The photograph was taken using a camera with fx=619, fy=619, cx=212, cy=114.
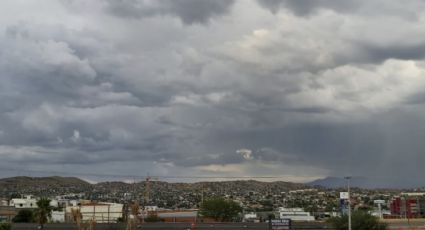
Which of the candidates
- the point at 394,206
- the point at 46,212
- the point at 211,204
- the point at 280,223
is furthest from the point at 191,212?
the point at 280,223

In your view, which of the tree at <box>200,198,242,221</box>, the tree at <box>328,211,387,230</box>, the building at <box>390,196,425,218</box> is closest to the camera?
the tree at <box>328,211,387,230</box>

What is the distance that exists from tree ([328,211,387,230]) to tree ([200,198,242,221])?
62.4 meters

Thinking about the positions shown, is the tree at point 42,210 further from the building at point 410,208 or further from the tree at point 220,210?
the building at point 410,208

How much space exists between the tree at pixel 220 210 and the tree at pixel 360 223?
62.4m

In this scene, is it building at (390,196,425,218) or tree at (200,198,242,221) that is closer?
tree at (200,198,242,221)

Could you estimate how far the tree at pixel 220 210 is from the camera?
149750 millimetres

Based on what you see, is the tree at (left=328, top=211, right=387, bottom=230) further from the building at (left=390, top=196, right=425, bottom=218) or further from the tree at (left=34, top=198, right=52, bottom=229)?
the building at (left=390, top=196, right=425, bottom=218)

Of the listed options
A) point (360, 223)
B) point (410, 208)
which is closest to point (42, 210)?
point (360, 223)

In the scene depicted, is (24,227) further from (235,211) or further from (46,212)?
(235,211)

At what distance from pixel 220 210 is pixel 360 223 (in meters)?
68.3

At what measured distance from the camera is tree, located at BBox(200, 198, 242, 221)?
149750 mm

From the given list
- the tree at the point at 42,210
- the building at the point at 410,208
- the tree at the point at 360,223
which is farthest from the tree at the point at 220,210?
the tree at the point at 360,223

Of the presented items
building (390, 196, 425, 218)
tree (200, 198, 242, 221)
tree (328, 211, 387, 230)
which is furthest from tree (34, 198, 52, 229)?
building (390, 196, 425, 218)

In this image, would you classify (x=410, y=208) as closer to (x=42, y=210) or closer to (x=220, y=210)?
(x=220, y=210)
